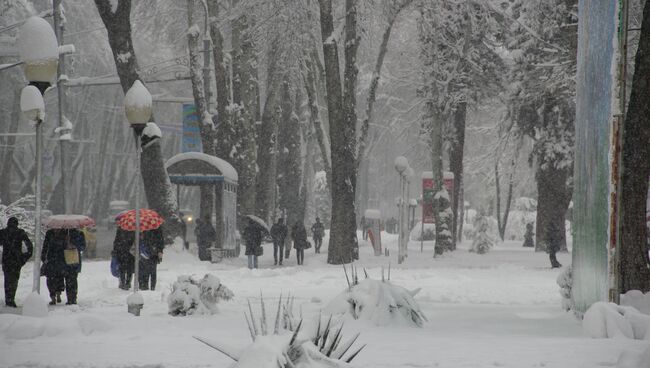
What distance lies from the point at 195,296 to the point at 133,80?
1245 cm

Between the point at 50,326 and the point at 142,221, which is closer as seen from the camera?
the point at 50,326

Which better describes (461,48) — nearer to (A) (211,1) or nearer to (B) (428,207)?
(B) (428,207)

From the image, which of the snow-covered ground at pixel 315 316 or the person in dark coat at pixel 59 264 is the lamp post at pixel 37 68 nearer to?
the snow-covered ground at pixel 315 316

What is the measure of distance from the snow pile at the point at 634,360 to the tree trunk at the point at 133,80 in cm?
1738

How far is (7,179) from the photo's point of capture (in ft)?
151

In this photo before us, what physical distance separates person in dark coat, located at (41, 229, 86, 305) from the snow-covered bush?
281 cm

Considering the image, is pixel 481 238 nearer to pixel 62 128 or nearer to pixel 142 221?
pixel 62 128

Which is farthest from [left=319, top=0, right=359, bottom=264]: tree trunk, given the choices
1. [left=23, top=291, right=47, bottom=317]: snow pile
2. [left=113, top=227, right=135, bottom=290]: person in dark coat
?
[left=23, top=291, right=47, bottom=317]: snow pile

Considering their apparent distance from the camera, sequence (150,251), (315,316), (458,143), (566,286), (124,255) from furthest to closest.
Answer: (458,143) → (124,255) → (150,251) → (566,286) → (315,316)

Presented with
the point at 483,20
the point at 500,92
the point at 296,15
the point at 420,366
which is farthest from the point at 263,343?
the point at 500,92

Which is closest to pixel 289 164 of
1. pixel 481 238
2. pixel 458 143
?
pixel 458 143

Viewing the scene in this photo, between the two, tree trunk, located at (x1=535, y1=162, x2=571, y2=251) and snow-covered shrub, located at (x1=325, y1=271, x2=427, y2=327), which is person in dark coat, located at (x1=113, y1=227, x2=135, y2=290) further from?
tree trunk, located at (x1=535, y1=162, x2=571, y2=251)

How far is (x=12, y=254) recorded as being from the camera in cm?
1598

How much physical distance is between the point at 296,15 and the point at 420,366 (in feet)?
69.2
